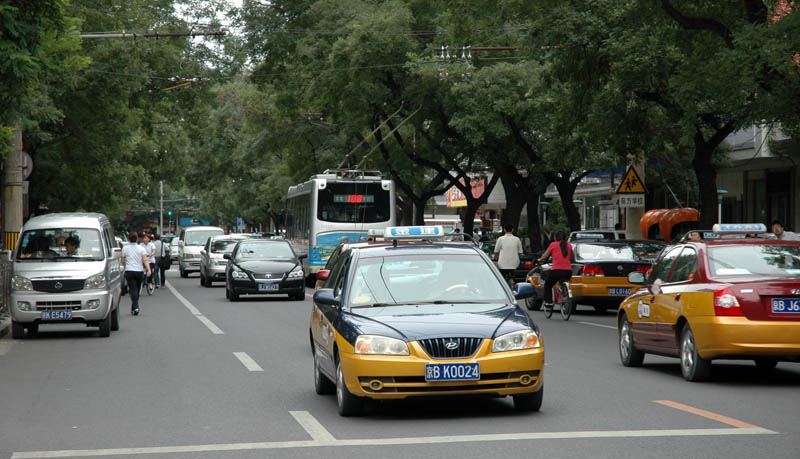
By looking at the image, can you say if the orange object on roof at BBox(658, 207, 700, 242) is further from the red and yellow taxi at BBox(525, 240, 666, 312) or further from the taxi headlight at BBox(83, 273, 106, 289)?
the taxi headlight at BBox(83, 273, 106, 289)

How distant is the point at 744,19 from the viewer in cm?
1889

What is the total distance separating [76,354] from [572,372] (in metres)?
7.03

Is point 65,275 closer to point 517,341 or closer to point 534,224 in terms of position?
point 517,341

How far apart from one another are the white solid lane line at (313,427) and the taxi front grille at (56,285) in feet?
32.1

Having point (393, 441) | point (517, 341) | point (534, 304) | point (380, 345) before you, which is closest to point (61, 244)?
point (534, 304)

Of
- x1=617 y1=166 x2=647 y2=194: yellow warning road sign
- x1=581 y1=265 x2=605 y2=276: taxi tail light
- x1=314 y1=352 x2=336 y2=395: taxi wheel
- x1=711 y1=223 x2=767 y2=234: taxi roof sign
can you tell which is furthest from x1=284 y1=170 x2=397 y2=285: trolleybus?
x1=314 y1=352 x2=336 y2=395: taxi wheel

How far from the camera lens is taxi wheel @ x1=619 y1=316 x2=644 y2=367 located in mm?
13508

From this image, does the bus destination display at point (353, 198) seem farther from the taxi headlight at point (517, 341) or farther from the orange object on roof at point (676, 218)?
the taxi headlight at point (517, 341)

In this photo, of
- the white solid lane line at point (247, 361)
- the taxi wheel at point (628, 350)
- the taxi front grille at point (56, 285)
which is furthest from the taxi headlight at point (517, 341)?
the taxi front grille at point (56, 285)

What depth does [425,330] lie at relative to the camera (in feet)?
30.0

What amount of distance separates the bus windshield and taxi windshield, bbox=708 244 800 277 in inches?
935

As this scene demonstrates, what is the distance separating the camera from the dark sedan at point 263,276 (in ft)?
96.1

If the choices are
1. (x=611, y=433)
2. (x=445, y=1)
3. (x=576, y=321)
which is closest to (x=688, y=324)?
(x=611, y=433)

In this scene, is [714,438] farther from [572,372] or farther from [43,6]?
[43,6]
